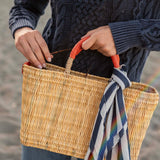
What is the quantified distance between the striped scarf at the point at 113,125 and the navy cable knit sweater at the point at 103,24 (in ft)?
0.33

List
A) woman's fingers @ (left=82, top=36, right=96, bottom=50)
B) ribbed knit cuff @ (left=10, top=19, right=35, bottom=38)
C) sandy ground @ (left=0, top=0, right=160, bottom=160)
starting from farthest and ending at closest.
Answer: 1. sandy ground @ (left=0, top=0, right=160, bottom=160)
2. ribbed knit cuff @ (left=10, top=19, right=35, bottom=38)
3. woman's fingers @ (left=82, top=36, right=96, bottom=50)

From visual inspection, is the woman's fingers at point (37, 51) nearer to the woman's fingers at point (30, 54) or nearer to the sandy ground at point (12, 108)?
the woman's fingers at point (30, 54)

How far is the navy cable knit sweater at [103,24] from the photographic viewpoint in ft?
3.10

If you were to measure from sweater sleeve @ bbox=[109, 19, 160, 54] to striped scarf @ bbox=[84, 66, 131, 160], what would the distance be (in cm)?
9

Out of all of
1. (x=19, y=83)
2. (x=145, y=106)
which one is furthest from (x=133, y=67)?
(x=19, y=83)

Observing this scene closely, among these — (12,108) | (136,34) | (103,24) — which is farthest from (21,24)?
(12,108)

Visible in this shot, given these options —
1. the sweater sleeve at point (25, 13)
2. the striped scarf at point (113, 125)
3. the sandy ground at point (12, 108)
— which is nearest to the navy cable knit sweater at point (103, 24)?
the sweater sleeve at point (25, 13)

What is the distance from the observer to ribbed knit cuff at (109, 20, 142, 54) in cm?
94

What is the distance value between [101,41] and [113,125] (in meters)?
0.26

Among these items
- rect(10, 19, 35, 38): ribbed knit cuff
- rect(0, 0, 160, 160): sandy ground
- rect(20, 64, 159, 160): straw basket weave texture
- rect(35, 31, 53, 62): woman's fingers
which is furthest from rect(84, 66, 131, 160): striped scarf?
rect(0, 0, 160, 160): sandy ground

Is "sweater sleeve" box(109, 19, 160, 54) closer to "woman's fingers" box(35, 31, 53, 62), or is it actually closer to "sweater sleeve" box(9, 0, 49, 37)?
"woman's fingers" box(35, 31, 53, 62)

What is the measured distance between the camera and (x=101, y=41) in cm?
92

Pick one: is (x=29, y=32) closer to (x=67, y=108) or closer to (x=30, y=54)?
(x=30, y=54)

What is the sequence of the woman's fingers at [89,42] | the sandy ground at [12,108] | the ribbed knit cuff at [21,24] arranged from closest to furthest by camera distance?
1. the woman's fingers at [89,42]
2. the ribbed knit cuff at [21,24]
3. the sandy ground at [12,108]
